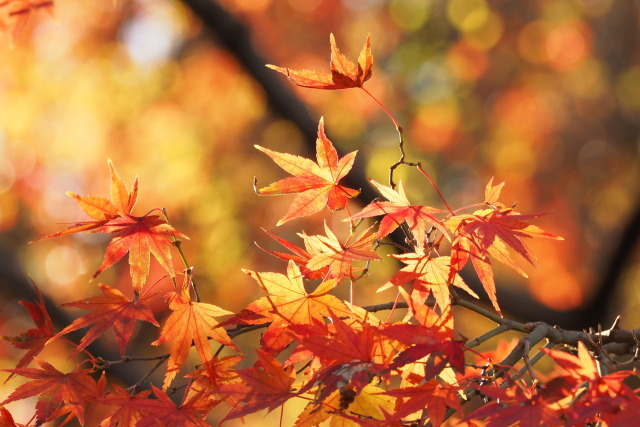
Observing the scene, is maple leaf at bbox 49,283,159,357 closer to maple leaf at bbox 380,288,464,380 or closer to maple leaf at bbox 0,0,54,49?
maple leaf at bbox 380,288,464,380

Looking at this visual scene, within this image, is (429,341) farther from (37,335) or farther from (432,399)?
(37,335)

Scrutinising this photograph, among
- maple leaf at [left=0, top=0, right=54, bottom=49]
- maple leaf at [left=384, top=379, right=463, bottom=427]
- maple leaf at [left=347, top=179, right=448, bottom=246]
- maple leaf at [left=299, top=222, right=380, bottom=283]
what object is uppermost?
maple leaf at [left=0, top=0, right=54, bottom=49]

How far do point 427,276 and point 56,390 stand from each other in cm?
58

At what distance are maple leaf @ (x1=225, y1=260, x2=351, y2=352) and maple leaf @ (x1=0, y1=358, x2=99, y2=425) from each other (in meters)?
0.28

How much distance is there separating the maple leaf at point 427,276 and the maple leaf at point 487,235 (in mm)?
17

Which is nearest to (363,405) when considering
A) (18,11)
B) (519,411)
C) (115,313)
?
(519,411)

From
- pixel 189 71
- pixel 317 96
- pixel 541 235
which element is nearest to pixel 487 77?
pixel 317 96

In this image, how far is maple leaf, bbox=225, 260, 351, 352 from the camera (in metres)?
0.88

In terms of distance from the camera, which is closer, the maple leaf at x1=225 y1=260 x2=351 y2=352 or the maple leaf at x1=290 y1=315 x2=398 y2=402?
the maple leaf at x1=290 y1=315 x2=398 y2=402

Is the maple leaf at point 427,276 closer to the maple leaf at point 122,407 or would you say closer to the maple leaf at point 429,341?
the maple leaf at point 429,341

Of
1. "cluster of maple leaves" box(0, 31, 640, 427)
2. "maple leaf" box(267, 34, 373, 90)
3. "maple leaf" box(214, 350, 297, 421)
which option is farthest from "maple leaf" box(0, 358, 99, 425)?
"maple leaf" box(267, 34, 373, 90)

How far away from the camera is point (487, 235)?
0.86m

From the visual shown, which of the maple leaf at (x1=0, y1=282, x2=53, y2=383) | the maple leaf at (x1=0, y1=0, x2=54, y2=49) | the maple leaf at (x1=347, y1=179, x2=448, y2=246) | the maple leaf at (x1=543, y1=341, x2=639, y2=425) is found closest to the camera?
the maple leaf at (x1=543, y1=341, x2=639, y2=425)

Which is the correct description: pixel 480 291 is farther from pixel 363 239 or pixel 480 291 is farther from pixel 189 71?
pixel 189 71
